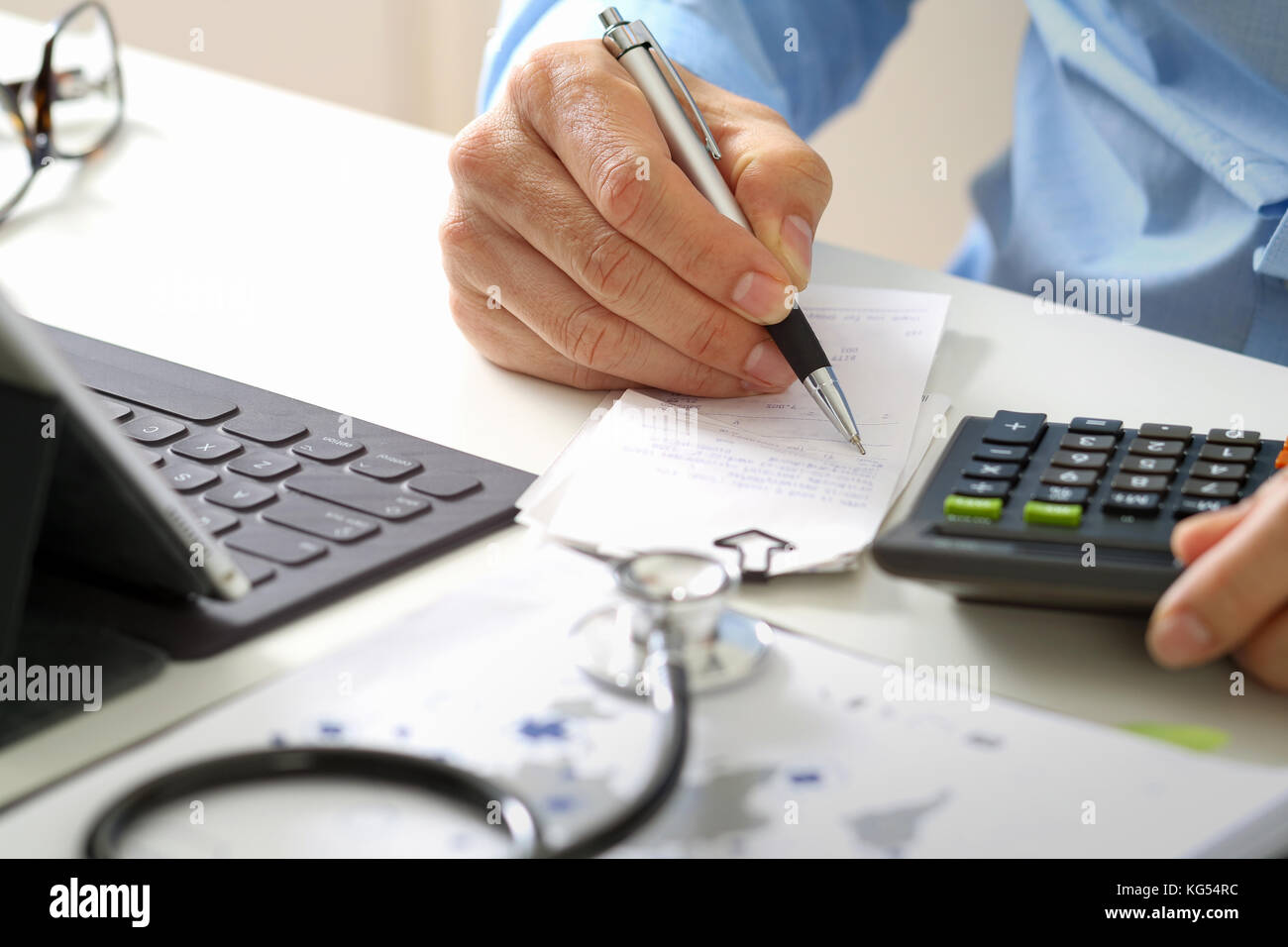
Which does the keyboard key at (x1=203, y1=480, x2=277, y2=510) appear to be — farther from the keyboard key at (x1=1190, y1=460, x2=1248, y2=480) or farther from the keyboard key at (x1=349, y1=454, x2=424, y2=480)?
the keyboard key at (x1=1190, y1=460, x2=1248, y2=480)

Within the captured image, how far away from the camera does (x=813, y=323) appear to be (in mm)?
604

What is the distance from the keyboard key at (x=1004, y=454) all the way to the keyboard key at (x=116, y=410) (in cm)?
12

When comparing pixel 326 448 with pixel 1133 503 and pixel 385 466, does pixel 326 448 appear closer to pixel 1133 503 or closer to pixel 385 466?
pixel 385 466

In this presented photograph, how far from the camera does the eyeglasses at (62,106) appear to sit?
2.65ft

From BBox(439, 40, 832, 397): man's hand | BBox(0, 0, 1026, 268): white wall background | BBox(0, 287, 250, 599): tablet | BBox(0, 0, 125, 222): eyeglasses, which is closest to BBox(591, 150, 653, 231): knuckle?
BBox(439, 40, 832, 397): man's hand

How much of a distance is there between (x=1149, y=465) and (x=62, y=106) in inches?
31.2

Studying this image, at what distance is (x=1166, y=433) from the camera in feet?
1.46

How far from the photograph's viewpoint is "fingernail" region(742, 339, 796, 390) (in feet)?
1.75

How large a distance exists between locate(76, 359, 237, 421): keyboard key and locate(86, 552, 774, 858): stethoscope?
208mm

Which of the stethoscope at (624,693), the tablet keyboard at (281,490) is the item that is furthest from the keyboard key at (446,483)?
the stethoscope at (624,693)

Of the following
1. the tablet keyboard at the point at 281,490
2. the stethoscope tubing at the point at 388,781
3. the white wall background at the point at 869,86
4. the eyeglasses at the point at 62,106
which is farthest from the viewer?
the white wall background at the point at 869,86

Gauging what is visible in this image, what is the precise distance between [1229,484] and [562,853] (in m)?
0.25

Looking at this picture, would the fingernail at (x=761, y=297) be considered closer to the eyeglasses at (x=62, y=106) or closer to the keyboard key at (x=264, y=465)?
the keyboard key at (x=264, y=465)
